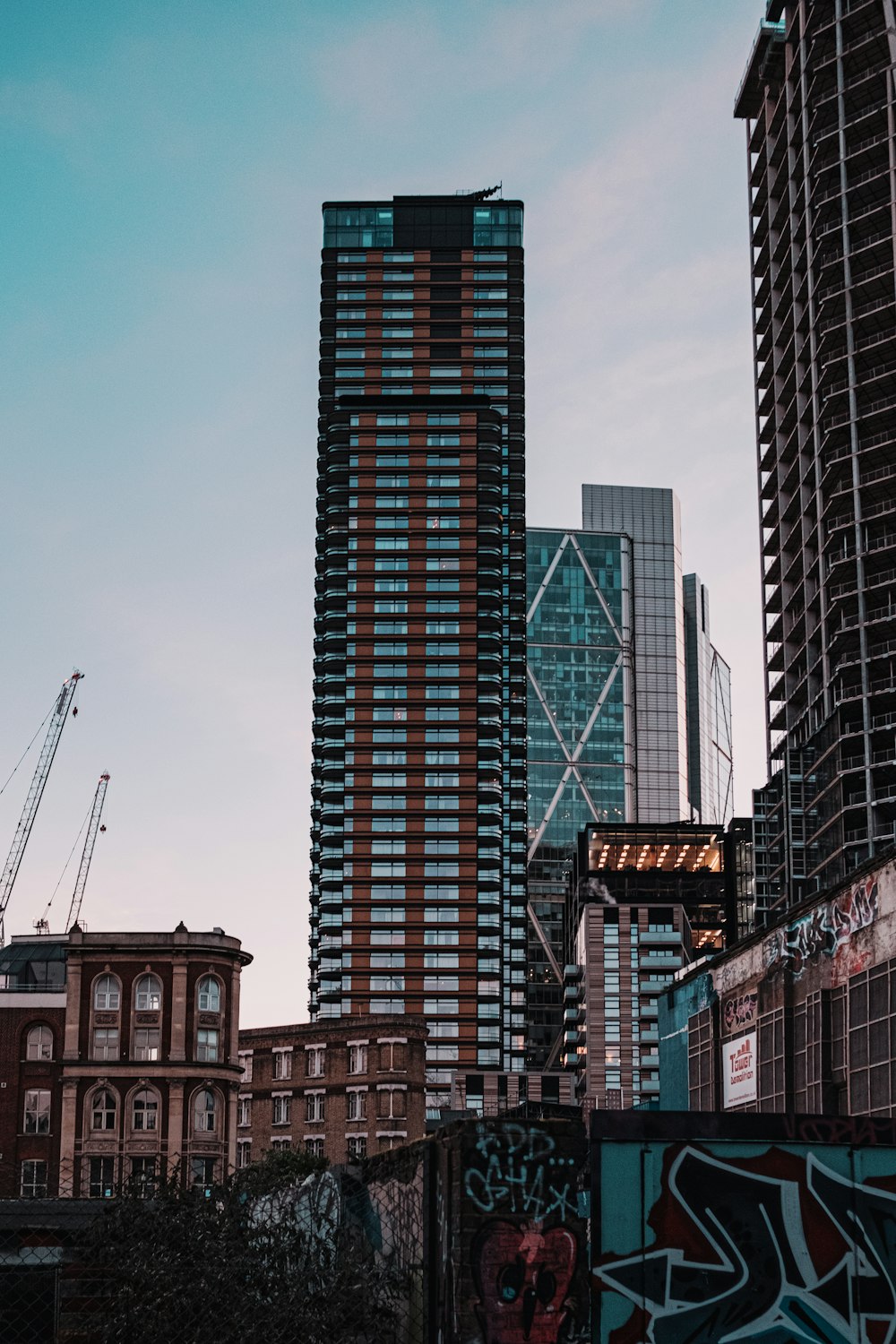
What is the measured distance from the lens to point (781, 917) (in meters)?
52.5

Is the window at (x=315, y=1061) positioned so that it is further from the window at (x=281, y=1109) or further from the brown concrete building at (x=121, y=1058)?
the brown concrete building at (x=121, y=1058)

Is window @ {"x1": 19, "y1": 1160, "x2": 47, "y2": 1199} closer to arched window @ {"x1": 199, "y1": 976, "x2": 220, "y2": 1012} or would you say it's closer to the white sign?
arched window @ {"x1": 199, "y1": 976, "x2": 220, "y2": 1012}

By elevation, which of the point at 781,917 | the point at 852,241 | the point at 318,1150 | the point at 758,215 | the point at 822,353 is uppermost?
the point at 758,215

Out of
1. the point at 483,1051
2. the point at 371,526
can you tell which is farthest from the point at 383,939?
the point at 371,526

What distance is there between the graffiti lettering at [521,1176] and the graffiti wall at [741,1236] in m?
0.33

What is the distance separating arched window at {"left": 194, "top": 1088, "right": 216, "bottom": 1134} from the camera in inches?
3568

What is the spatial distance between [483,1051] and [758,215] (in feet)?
307

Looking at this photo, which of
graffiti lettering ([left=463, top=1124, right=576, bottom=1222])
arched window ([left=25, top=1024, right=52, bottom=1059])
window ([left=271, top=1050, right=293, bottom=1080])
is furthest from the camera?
window ([left=271, top=1050, right=293, bottom=1080])

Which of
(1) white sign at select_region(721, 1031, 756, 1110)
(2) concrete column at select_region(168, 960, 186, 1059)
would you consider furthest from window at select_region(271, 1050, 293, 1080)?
(1) white sign at select_region(721, 1031, 756, 1110)

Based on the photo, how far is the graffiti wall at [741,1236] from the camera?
12.7 meters

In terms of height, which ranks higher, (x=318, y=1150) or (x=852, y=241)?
(x=852, y=241)

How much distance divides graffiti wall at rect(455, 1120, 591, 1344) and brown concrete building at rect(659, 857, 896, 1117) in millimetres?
29865

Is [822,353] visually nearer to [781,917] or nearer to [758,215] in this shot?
[758,215]

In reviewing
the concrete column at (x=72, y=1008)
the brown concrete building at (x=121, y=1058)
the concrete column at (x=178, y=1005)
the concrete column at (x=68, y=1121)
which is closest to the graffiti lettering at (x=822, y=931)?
the concrete column at (x=178, y=1005)
